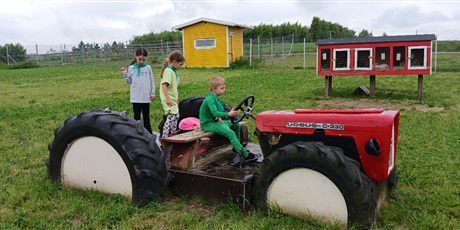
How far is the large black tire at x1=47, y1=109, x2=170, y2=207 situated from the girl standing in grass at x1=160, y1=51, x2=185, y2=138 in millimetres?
1371

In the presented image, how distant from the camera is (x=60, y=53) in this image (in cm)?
3978

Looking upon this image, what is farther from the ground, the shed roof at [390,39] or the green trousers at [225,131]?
the shed roof at [390,39]

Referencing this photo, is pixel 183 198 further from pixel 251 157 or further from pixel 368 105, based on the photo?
pixel 368 105

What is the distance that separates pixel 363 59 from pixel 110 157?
9.24 meters

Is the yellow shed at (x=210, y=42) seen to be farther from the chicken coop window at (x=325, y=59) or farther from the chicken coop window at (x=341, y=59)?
the chicken coop window at (x=341, y=59)

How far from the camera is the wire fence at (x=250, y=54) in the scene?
25.3 metres

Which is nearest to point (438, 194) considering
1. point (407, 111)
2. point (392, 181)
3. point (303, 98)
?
point (392, 181)

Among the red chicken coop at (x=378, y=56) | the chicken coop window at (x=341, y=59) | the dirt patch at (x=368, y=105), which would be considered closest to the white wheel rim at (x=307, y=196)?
the dirt patch at (x=368, y=105)

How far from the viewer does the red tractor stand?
A: 318 centimetres

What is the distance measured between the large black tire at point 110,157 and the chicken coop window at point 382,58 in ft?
29.7

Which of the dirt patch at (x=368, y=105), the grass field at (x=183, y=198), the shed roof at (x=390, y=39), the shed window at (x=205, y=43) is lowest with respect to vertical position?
the grass field at (x=183, y=198)

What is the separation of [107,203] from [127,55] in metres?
33.8

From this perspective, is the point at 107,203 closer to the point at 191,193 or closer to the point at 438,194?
the point at 191,193

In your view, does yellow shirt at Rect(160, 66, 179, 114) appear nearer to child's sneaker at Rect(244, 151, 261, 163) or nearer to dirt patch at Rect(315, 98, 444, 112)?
child's sneaker at Rect(244, 151, 261, 163)
